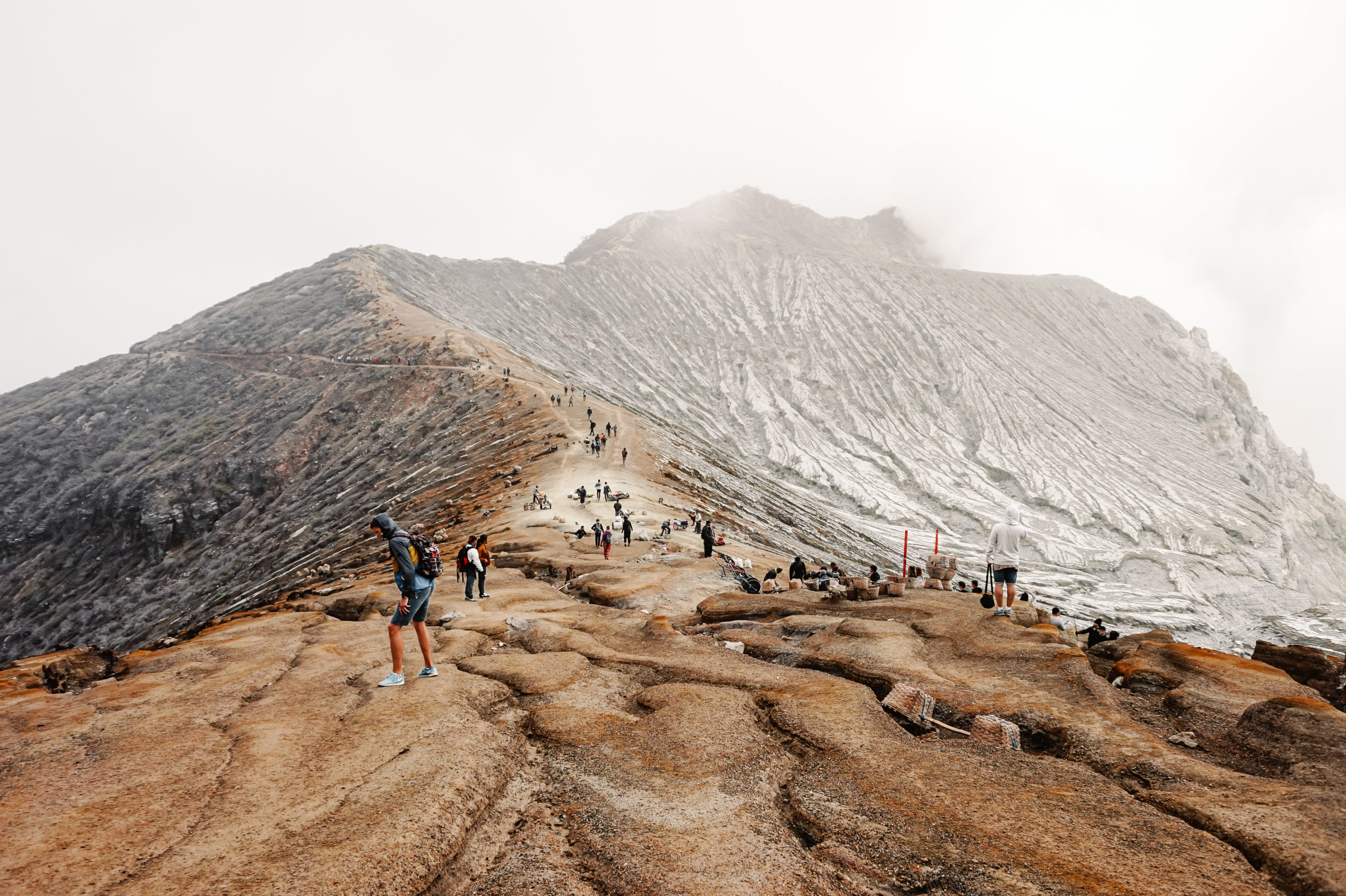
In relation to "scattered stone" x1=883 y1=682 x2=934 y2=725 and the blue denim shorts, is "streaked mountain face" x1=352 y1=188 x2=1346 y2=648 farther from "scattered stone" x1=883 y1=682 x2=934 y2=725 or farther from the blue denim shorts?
the blue denim shorts

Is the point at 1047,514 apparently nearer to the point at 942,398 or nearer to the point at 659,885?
the point at 942,398

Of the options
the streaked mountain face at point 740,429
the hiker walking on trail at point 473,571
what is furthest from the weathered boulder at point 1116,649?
the streaked mountain face at point 740,429

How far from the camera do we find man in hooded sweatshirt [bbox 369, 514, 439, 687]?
9641mm

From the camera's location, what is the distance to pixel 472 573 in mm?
18016

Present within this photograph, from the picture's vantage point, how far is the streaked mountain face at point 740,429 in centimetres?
5438

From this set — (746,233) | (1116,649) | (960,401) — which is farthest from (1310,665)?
(746,233)

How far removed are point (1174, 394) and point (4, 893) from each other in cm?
12438

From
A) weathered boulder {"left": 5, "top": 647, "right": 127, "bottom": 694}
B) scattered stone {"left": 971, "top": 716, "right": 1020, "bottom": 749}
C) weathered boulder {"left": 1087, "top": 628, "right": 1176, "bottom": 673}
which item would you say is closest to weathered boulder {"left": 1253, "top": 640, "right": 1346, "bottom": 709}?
weathered boulder {"left": 1087, "top": 628, "right": 1176, "bottom": 673}

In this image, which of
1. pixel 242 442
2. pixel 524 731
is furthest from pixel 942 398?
pixel 524 731

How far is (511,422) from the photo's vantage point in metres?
52.2

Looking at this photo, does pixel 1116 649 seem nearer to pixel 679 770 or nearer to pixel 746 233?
pixel 679 770

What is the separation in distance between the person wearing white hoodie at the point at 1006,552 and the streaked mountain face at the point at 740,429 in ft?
77.9

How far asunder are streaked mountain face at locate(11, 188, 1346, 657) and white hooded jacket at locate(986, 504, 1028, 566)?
23.8m

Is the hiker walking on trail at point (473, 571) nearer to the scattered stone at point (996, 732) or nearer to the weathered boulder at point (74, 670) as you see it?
the weathered boulder at point (74, 670)
